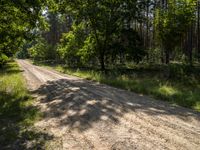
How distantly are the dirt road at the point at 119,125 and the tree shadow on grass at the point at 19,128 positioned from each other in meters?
0.35

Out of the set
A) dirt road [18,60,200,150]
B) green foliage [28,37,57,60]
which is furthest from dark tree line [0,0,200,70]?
green foliage [28,37,57,60]

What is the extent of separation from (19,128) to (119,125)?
9.57ft

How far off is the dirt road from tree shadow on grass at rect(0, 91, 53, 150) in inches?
13.6

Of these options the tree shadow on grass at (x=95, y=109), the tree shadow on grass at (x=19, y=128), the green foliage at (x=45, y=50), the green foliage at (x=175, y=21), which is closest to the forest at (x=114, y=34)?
the green foliage at (x=175, y=21)

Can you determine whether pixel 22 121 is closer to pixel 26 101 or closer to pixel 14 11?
pixel 26 101

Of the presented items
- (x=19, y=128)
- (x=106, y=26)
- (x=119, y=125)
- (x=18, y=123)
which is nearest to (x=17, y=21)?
(x=18, y=123)

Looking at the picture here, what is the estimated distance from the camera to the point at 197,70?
85.4 ft

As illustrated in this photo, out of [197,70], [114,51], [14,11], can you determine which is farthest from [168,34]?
[14,11]

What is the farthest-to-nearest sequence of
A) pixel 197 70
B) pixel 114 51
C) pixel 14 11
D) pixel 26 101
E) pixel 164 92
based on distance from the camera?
pixel 114 51 < pixel 197 70 < pixel 14 11 < pixel 164 92 < pixel 26 101

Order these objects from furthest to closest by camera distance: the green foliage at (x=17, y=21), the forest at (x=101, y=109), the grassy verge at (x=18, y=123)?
the green foliage at (x=17, y=21), the grassy verge at (x=18, y=123), the forest at (x=101, y=109)

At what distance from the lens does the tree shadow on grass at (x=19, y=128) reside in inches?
291

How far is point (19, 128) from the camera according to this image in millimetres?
8977

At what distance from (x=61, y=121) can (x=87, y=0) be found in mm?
23482

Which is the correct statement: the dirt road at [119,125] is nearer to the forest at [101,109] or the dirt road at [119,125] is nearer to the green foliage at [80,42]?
the forest at [101,109]
